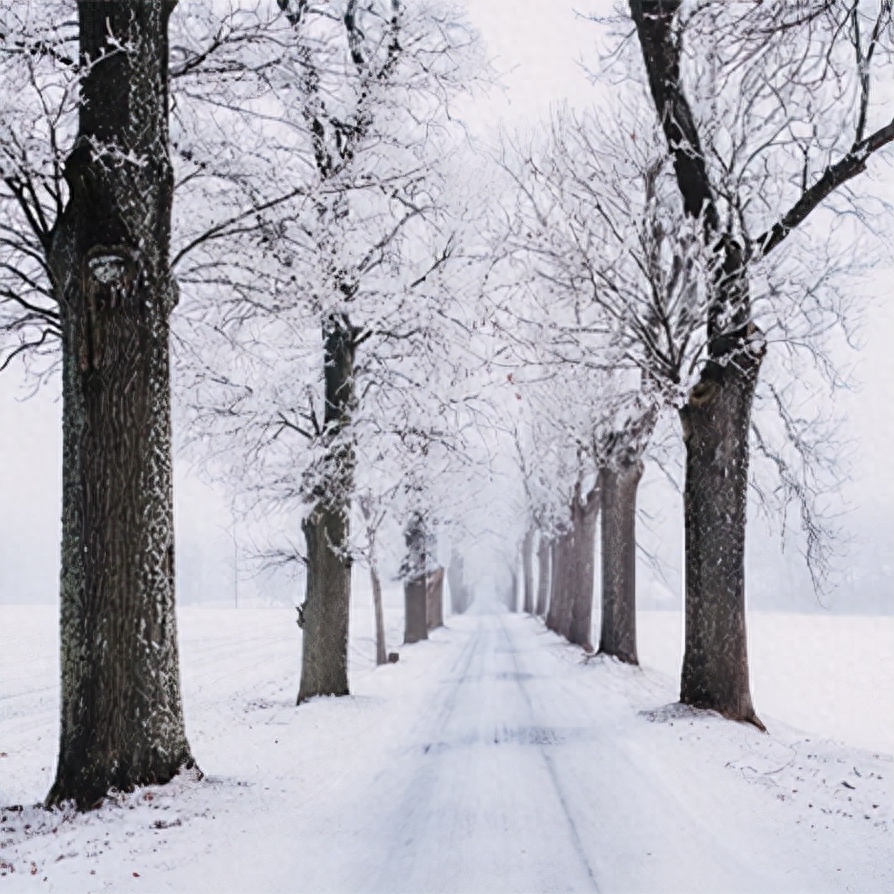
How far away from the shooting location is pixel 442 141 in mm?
10602

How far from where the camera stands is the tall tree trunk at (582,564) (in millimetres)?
23578

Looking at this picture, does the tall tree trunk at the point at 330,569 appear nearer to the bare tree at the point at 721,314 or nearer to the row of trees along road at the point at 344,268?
the row of trees along road at the point at 344,268

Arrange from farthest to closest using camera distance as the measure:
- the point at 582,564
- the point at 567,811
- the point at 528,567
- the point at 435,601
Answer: the point at 528,567
the point at 435,601
the point at 582,564
the point at 567,811

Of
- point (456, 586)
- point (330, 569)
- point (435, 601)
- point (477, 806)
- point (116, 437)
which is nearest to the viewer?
point (477, 806)

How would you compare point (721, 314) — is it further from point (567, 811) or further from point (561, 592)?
point (561, 592)

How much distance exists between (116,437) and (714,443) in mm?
7052

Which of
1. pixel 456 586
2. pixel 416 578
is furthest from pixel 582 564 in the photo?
pixel 456 586

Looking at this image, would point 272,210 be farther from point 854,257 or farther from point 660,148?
point 854,257

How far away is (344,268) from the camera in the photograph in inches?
384

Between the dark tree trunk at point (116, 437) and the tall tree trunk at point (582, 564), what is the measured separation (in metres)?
18.2

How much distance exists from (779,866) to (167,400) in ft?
17.5

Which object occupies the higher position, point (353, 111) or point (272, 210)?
point (353, 111)

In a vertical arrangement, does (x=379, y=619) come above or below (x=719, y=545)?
below

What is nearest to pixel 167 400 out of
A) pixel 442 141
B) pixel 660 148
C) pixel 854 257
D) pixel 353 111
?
pixel 353 111
